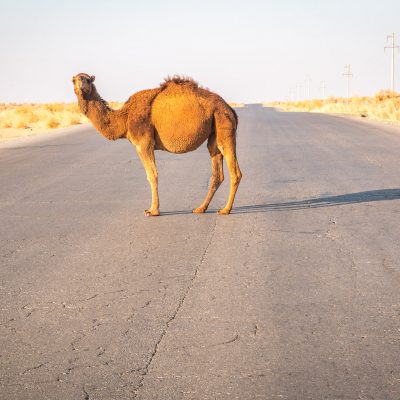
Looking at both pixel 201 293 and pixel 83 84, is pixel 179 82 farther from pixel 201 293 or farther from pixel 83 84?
pixel 201 293

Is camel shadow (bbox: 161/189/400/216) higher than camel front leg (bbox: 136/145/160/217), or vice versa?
camel front leg (bbox: 136/145/160/217)

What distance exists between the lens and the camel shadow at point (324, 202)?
11.2m

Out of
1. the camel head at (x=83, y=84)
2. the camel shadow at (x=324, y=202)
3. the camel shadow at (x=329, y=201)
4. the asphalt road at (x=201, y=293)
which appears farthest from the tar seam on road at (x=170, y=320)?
the camel head at (x=83, y=84)

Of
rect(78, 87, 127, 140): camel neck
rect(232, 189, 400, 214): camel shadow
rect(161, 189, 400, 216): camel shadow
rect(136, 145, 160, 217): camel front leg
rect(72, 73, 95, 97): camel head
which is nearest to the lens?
rect(72, 73, 95, 97): camel head

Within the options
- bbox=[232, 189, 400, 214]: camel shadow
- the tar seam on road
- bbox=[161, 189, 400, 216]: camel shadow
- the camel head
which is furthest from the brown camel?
the tar seam on road

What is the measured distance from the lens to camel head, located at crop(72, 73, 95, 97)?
418 inches

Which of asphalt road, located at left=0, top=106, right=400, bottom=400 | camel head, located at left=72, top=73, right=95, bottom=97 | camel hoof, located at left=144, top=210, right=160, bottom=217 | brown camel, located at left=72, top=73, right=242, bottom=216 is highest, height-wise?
camel head, located at left=72, top=73, right=95, bottom=97

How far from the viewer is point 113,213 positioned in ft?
36.4

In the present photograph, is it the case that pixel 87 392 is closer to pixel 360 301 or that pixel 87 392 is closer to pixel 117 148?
pixel 360 301

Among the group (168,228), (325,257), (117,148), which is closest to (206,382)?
(325,257)

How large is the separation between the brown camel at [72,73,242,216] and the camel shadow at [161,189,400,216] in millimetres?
515

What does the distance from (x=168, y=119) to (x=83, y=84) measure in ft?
4.03

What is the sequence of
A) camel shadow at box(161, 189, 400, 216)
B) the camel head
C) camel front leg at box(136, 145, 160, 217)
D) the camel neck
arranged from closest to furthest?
the camel head
camel front leg at box(136, 145, 160, 217)
the camel neck
camel shadow at box(161, 189, 400, 216)

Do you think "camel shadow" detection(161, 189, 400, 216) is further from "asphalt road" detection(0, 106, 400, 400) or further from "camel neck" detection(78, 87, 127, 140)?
"camel neck" detection(78, 87, 127, 140)
